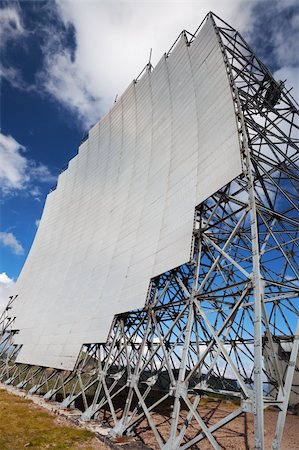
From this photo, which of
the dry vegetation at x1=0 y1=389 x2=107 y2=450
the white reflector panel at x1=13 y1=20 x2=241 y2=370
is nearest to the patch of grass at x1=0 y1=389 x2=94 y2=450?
the dry vegetation at x1=0 y1=389 x2=107 y2=450

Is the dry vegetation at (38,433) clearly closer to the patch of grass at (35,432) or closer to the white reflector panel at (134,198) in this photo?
the patch of grass at (35,432)

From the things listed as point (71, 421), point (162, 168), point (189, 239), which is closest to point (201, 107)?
point (162, 168)

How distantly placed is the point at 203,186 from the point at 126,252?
693cm

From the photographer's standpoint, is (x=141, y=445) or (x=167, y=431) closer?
(x=141, y=445)

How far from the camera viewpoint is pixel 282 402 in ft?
29.7

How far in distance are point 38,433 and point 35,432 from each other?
218 millimetres

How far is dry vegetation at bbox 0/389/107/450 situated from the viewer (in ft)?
35.6

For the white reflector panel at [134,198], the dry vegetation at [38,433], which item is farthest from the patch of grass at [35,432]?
the white reflector panel at [134,198]

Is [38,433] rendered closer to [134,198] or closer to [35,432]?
[35,432]

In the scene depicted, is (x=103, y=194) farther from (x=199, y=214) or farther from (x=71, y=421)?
(x=71, y=421)

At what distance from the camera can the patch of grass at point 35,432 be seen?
10898 millimetres

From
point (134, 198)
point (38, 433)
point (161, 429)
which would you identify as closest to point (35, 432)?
point (38, 433)

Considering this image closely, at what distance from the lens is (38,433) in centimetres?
1227

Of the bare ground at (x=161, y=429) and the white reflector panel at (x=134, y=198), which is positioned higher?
the white reflector panel at (x=134, y=198)
